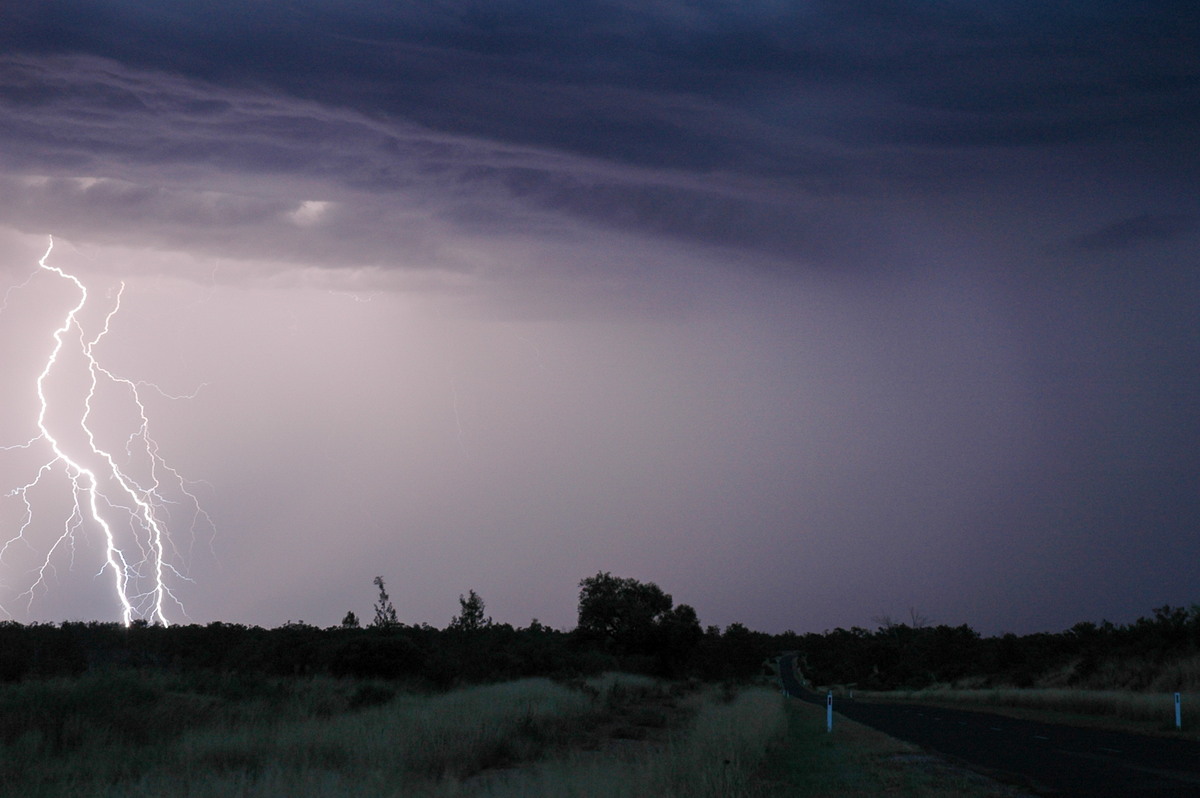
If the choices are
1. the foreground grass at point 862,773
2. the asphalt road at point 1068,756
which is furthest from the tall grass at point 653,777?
the asphalt road at point 1068,756

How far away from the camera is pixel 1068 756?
64.3 ft

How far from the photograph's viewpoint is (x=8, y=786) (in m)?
→ 14.0

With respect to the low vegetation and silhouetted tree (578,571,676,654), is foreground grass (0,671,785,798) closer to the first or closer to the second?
the low vegetation

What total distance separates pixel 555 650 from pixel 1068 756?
4545 cm

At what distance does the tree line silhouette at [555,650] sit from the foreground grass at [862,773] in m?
20.4

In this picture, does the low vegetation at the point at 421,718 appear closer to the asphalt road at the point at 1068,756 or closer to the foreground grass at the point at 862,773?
the foreground grass at the point at 862,773

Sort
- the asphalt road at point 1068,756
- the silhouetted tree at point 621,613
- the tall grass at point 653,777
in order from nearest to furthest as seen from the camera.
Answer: the tall grass at point 653,777 < the asphalt road at point 1068,756 < the silhouetted tree at point 621,613

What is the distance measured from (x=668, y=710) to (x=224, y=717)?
63.7ft

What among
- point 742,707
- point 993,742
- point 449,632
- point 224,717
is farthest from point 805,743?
point 449,632

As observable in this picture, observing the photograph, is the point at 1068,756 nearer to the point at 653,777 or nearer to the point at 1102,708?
the point at 653,777

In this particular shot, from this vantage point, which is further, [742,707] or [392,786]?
[742,707]

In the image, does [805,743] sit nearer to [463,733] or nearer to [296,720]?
[463,733]

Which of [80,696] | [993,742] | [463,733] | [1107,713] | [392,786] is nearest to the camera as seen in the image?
[392,786]

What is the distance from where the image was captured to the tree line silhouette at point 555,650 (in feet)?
119
